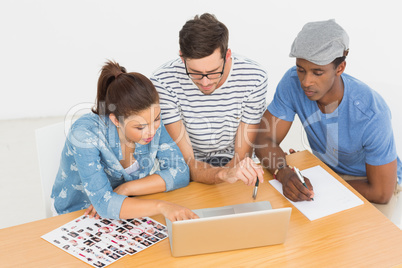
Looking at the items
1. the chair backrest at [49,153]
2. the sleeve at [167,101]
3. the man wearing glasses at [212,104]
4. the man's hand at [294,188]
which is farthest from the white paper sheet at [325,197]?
the chair backrest at [49,153]

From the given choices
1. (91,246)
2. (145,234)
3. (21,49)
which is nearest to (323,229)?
(145,234)

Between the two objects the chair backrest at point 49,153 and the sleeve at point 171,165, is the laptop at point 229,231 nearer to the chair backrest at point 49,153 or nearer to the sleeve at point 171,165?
the sleeve at point 171,165

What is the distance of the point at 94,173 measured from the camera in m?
1.84

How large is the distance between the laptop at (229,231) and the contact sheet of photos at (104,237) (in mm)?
112

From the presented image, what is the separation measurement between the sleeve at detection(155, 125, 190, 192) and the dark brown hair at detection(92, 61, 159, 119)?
286 millimetres

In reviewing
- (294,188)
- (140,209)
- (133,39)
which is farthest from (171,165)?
(133,39)

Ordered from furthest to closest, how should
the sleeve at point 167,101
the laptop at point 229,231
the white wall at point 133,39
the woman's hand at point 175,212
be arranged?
the white wall at point 133,39
the sleeve at point 167,101
the woman's hand at point 175,212
the laptop at point 229,231

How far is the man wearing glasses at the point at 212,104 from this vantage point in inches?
82.5

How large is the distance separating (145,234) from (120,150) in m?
0.41

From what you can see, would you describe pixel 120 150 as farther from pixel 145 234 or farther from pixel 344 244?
pixel 344 244

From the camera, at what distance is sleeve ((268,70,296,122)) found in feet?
7.80

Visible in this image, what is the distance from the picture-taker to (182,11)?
171 inches

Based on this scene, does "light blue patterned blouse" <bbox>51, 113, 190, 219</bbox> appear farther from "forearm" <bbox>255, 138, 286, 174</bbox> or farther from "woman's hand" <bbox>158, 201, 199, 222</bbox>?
"forearm" <bbox>255, 138, 286, 174</bbox>

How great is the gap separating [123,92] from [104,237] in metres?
0.56
